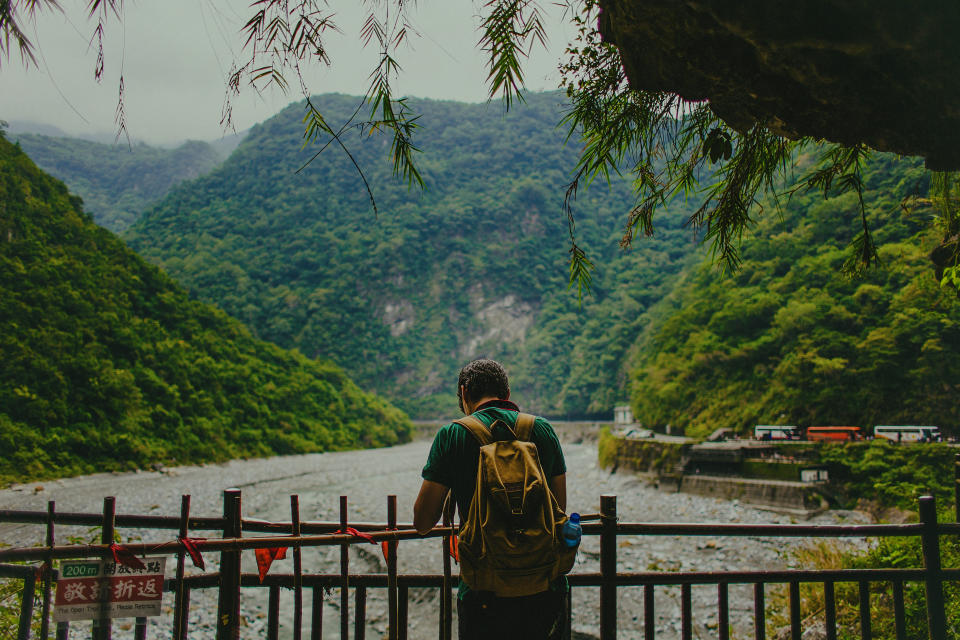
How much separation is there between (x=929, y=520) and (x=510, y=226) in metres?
100

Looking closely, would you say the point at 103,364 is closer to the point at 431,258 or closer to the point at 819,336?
the point at 819,336

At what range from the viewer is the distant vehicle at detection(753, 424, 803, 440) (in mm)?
16141

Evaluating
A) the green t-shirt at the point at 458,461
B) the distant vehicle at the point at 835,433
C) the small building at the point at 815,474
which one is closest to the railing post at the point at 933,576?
the green t-shirt at the point at 458,461

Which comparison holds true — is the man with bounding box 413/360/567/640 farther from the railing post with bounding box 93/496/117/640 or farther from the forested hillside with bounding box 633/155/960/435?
the forested hillside with bounding box 633/155/960/435

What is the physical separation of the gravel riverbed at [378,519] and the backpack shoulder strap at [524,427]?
4580 mm

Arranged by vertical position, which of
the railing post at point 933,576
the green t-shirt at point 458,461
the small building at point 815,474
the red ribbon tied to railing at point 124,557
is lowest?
the small building at point 815,474

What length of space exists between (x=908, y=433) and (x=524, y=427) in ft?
56.9

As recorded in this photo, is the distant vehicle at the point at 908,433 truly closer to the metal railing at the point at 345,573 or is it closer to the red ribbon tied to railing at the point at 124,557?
the metal railing at the point at 345,573

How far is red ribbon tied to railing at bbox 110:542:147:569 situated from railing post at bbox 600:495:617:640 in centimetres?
180

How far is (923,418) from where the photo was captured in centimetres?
1406

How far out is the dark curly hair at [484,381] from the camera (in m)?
1.75

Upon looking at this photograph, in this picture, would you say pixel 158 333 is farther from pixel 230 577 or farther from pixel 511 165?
pixel 511 165

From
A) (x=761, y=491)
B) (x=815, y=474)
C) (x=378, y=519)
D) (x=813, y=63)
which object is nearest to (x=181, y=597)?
(x=813, y=63)

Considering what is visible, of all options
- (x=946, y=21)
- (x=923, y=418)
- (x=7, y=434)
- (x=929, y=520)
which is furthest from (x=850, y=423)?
(x=7, y=434)
